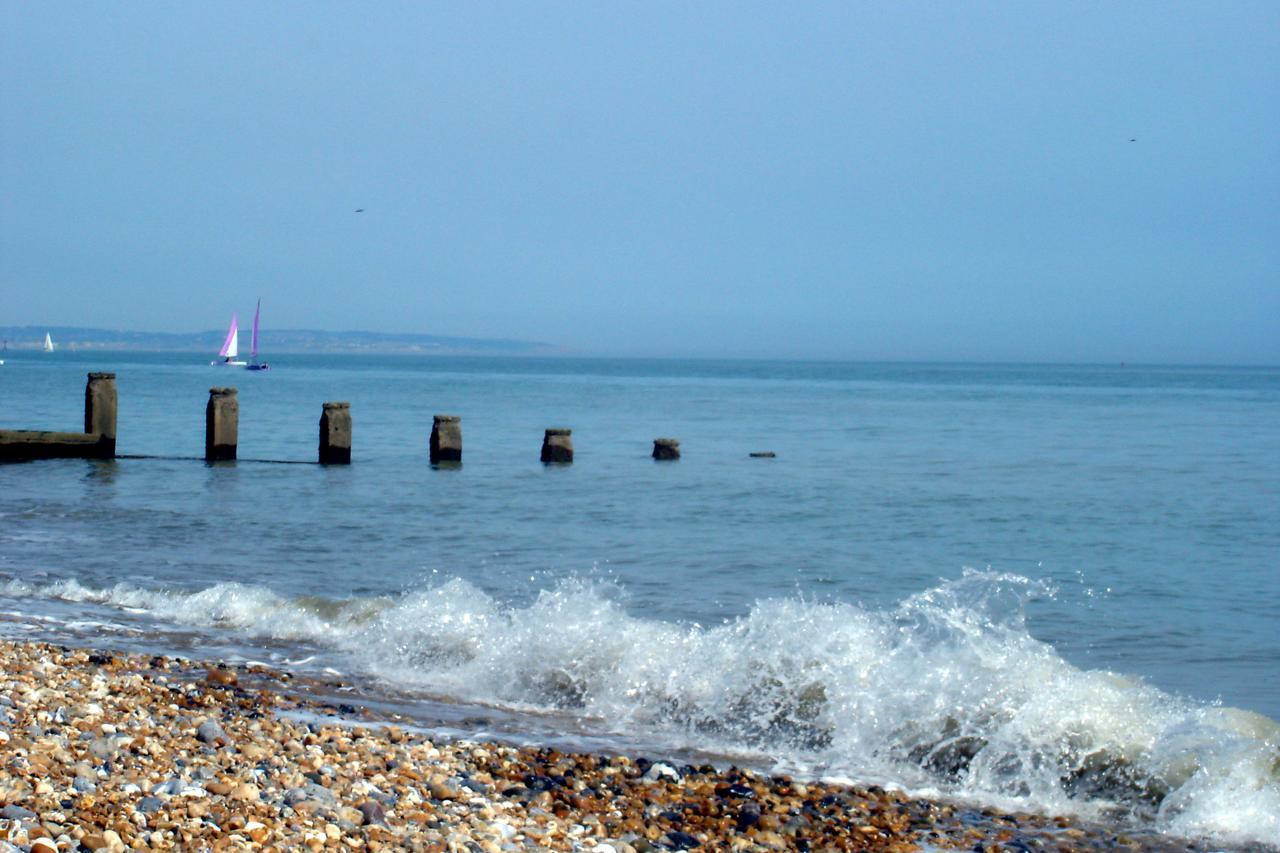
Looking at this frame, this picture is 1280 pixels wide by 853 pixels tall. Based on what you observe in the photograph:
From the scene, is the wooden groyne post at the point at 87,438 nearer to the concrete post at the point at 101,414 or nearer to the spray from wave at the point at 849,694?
the concrete post at the point at 101,414

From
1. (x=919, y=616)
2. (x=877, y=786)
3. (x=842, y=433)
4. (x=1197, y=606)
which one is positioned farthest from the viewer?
(x=842, y=433)

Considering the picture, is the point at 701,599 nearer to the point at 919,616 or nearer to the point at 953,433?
the point at 919,616

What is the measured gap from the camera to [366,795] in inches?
230

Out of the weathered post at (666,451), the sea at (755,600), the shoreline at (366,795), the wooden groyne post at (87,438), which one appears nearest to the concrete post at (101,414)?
the wooden groyne post at (87,438)

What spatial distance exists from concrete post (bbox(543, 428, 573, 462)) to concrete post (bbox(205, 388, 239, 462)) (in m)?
5.36

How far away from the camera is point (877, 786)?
6.98 metres

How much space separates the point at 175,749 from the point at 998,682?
4.64 meters

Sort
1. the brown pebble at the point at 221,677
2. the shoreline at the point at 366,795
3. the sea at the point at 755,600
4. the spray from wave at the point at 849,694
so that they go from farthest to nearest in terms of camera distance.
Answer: the brown pebble at the point at 221,677, the sea at the point at 755,600, the spray from wave at the point at 849,694, the shoreline at the point at 366,795

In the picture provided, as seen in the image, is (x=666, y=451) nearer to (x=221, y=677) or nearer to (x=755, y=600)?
(x=755, y=600)

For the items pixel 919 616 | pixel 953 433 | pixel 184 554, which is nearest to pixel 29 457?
pixel 184 554

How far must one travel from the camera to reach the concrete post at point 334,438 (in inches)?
910

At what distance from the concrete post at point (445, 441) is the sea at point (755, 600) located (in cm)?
33

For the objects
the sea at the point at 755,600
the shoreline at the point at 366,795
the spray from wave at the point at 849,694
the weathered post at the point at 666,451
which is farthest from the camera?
the weathered post at the point at 666,451

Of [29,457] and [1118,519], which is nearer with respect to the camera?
[1118,519]
